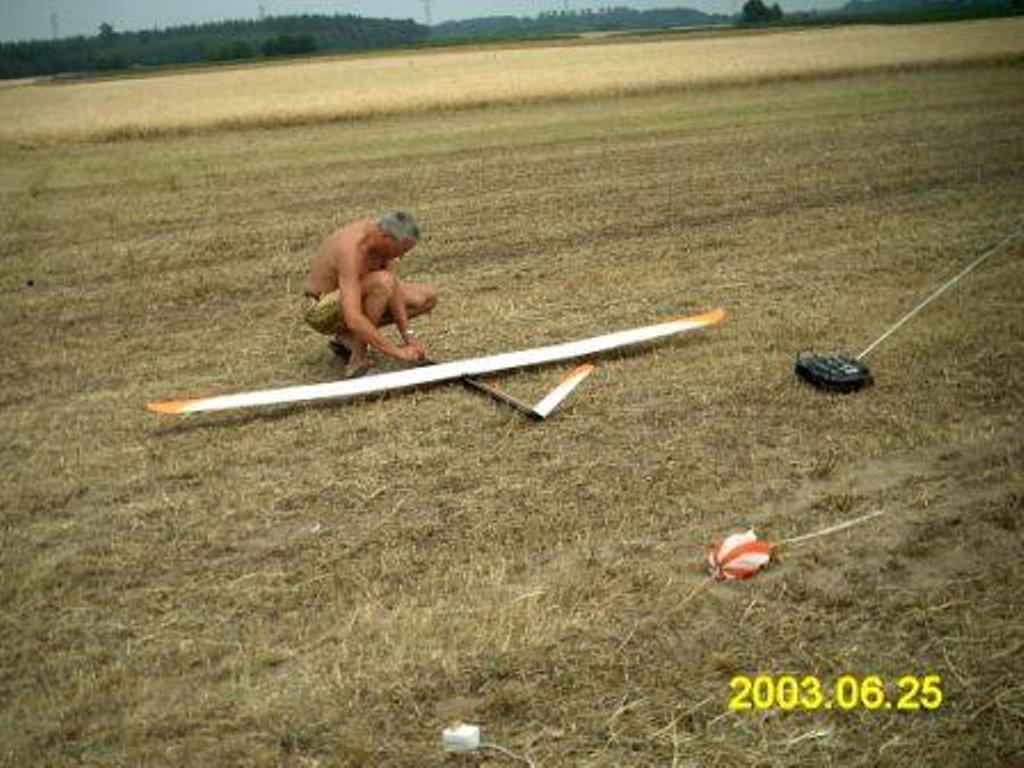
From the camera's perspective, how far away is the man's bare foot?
6809 mm

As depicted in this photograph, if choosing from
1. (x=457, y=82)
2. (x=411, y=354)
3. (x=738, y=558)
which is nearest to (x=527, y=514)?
(x=738, y=558)

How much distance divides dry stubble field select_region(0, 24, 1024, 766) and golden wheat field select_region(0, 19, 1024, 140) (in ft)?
63.9

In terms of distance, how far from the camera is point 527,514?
477 centimetres

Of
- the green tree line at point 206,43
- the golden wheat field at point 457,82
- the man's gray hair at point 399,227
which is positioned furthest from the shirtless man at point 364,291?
the green tree line at point 206,43

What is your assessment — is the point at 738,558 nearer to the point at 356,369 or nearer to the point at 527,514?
the point at 527,514

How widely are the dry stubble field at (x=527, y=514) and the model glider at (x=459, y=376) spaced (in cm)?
16

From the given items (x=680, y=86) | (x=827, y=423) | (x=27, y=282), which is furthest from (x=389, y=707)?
(x=680, y=86)

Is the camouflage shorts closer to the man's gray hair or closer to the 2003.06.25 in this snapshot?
the man's gray hair

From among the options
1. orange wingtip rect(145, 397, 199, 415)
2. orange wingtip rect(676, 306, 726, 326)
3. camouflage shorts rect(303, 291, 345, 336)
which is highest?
camouflage shorts rect(303, 291, 345, 336)

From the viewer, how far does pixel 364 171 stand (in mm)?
17938

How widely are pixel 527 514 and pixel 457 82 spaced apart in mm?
35295

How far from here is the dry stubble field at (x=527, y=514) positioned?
3354mm

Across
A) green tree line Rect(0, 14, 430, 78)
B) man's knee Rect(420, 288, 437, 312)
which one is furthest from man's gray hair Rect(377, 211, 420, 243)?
green tree line Rect(0, 14, 430, 78)

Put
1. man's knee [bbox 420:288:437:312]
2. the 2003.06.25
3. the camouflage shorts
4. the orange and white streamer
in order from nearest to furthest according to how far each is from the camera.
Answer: the 2003.06.25 < the orange and white streamer < the camouflage shorts < man's knee [bbox 420:288:437:312]
